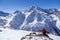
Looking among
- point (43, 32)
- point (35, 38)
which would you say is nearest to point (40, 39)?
point (35, 38)

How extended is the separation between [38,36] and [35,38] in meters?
0.79

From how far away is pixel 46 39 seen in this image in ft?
52.1

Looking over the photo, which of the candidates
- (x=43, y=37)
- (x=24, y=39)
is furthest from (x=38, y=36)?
(x=24, y=39)

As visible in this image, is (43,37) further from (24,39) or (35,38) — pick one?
(24,39)

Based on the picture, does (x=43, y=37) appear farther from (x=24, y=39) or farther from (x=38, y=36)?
(x=24, y=39)

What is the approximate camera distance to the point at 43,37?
1631 centimetres

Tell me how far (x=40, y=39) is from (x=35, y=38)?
55cm

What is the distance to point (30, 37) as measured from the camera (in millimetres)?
15773

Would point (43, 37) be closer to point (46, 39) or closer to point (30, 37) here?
point (46, 39)

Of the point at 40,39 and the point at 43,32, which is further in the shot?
the point at 43,32

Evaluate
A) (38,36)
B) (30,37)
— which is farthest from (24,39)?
(38,36)

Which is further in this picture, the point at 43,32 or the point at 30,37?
the point at 43,32

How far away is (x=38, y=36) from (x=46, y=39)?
1005 mm

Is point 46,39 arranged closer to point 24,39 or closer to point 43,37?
point 43,37
